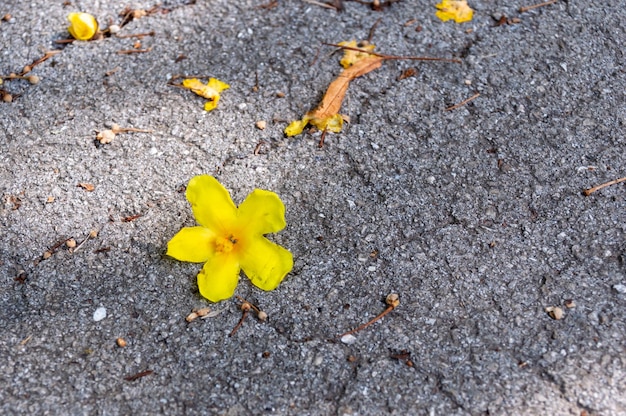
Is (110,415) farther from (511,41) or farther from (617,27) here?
(617,27)

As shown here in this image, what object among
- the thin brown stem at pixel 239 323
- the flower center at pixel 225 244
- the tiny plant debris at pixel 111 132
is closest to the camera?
the thin brown stem at pixel 239 323

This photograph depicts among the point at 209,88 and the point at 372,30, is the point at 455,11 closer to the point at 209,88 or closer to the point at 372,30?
the point at 372,30

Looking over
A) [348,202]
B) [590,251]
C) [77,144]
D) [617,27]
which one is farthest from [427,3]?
[77,144]

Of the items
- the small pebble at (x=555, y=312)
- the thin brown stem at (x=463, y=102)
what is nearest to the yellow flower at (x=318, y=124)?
the thin brown stem at (x=463, y=102)

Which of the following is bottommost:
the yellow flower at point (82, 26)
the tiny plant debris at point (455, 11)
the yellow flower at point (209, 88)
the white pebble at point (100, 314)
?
the white pebble at point (100, 314)

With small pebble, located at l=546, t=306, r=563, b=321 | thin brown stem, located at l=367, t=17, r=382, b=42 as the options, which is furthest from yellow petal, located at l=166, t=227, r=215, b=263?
thin brown stem, located at l=367, t=17, r=382, b=42

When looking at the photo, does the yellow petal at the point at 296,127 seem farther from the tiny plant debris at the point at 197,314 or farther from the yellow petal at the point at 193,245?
the tiny plant debris at the point at 197,314

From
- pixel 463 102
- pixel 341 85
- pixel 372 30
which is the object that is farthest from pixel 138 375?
pixel 372 30
